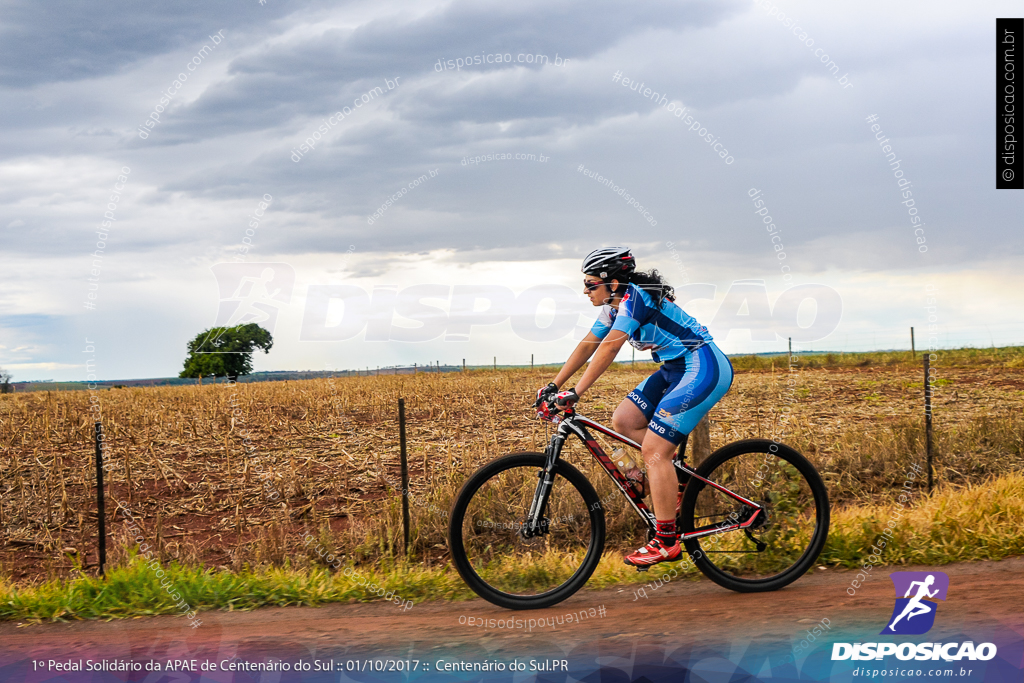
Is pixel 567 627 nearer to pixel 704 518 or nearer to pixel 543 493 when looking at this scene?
pixel 543 493

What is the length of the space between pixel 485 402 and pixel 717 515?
33.9 ft

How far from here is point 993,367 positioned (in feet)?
80.0

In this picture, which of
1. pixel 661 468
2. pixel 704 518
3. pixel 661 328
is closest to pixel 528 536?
pixel 661 468

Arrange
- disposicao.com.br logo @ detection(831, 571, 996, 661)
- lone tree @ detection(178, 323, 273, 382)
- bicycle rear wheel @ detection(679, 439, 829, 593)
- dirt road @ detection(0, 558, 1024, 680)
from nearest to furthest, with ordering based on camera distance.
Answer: disposicao.com.br logo @ detection(831, 571, 996, 661), dirt road @ detection(0, 558, 1024, 680), bicycle rear wheel @ detection(679, 439, 829, 593), lone tree @ detection(178, 323, 273, 382)

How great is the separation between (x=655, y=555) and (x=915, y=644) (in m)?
1.54

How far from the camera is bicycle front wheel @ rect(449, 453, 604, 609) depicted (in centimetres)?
462

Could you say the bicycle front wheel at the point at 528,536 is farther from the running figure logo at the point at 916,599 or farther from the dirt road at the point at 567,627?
the running figure logo at the point at 916,599

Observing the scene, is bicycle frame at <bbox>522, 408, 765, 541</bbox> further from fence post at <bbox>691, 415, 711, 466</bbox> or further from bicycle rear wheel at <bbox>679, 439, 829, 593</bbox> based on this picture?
fence post at <bbox>691, 415, 711, 466</bbox>

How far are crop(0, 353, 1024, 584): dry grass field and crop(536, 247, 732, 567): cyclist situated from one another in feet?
8.92

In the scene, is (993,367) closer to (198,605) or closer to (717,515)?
(717,515)

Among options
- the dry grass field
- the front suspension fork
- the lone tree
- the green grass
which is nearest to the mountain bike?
the front suspension fork

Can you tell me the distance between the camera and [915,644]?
3.85 metres

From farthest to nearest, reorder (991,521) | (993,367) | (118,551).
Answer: (993,367) → (118,551) → (991,521)

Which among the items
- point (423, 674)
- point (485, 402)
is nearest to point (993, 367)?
point (485, 402)
